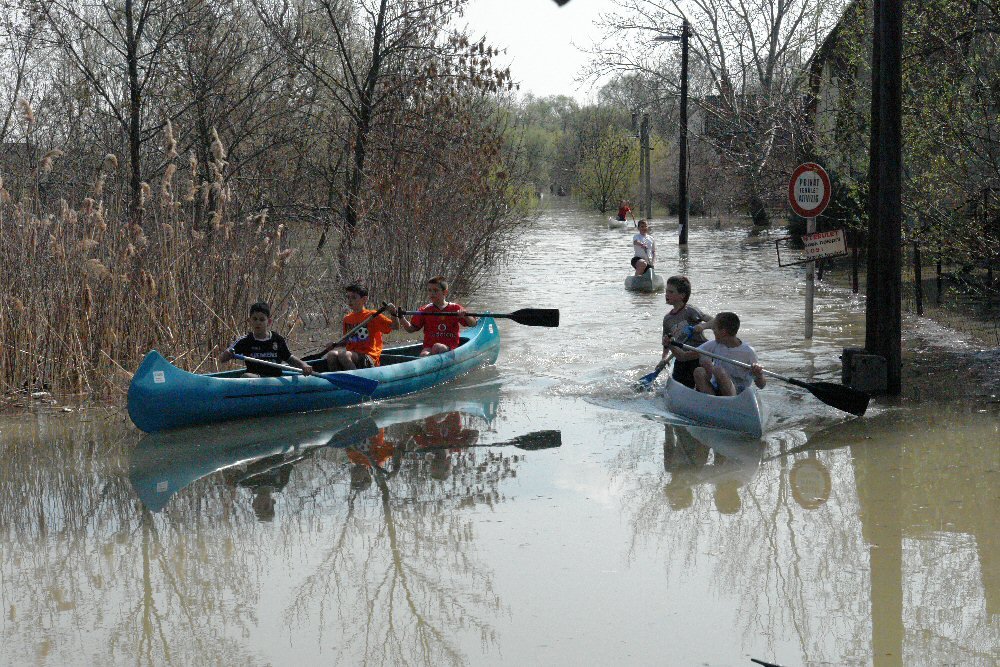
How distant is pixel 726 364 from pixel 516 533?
386 cm

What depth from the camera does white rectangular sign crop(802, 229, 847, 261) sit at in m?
13.6

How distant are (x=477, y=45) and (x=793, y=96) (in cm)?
1610

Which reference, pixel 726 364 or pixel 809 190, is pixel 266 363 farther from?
pixel 809 190

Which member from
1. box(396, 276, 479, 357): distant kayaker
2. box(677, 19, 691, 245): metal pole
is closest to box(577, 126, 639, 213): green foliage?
box(677, 19, 691, 245): metal pole

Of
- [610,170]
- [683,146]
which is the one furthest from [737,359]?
[610,170]

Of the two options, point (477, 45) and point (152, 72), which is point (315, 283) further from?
point (477, 45)

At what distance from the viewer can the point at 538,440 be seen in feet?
32.1

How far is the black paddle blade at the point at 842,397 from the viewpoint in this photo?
10.1 m

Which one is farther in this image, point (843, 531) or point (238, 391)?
point (238, 391)

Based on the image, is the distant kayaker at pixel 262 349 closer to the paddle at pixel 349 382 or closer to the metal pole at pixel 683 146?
the paddle at pixel 349 382

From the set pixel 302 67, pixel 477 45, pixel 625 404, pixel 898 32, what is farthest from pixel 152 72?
pixel 898 32

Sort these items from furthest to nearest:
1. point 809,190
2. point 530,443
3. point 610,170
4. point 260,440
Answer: point 610,170 → point 809,190 → point 260,440 → point 530,443

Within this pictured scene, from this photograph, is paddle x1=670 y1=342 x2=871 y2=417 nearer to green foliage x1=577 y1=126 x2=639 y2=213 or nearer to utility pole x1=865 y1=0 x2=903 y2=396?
utility pole x1=865 y1=0 x2=903 y2=396

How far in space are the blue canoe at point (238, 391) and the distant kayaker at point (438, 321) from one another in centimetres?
35
